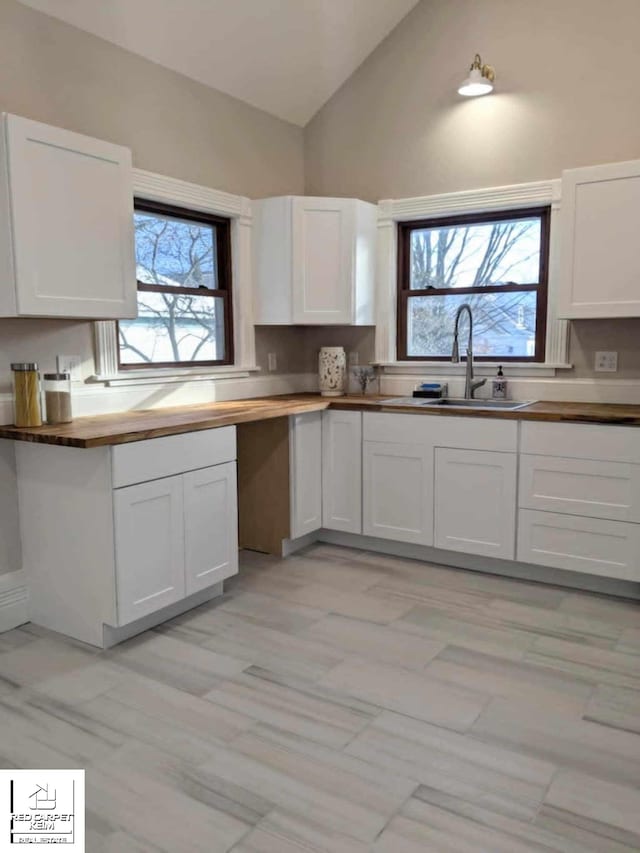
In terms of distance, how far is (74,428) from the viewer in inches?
102

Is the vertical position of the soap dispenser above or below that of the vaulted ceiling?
below

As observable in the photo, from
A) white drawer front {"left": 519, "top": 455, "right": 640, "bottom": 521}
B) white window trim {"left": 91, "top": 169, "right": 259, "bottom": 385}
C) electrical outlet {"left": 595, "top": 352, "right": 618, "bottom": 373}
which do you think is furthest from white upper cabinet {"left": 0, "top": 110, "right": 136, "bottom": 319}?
electrical outlet {"left": 595, "top": 352, "right": 618, "bottom": 373}

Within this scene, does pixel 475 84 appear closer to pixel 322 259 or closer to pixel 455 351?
pixel 322 259

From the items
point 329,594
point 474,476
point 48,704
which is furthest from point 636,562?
point 48,704

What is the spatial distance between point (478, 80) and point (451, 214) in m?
0.68

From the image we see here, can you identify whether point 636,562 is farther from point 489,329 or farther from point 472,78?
point 472,78

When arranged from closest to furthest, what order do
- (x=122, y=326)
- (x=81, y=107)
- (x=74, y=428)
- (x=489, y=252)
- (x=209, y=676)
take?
(x=209, y=676) → (x=74, y=428) → (x=81, y=107) → (x=122, y=326) → (x=489, y=252)

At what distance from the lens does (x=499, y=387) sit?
3727 mm

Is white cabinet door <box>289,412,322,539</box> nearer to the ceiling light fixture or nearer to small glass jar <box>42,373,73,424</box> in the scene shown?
small glass jar <box>42,373,73,424</box>

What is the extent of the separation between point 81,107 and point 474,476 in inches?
95.6

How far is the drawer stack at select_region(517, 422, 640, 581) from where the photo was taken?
2930 millimetres

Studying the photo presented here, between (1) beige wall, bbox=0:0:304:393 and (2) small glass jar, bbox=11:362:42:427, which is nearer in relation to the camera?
(2) small glass jar, bbox=11:362:42:427

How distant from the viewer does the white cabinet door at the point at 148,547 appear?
250cm

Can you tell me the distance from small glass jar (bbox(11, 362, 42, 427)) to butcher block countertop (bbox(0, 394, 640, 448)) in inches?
1.9
